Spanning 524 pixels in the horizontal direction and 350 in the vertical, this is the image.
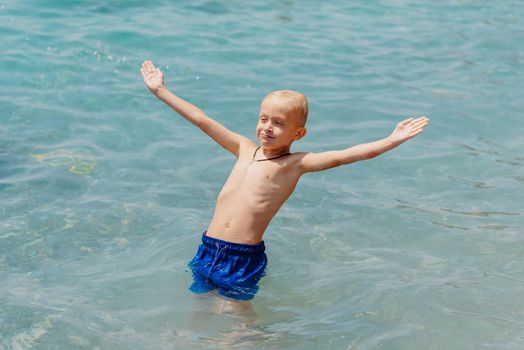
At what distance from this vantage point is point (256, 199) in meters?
4.79

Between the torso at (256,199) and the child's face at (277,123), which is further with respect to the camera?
the torso at (256,199)

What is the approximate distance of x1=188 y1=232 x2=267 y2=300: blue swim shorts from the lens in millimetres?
4762

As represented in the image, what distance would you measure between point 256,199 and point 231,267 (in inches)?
15.8

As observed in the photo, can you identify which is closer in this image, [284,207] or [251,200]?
[251,200]

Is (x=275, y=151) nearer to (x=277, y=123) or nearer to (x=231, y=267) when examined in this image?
(x=277, y=123)

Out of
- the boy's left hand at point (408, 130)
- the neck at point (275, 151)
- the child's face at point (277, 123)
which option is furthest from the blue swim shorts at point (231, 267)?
the boy's left hand at point (408, 130)

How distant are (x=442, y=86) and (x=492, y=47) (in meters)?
2.13

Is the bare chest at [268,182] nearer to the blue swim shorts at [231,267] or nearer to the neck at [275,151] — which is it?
the neck at [275,151]

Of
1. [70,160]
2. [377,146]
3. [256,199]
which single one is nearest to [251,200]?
[256,199]

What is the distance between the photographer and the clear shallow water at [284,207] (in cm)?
478

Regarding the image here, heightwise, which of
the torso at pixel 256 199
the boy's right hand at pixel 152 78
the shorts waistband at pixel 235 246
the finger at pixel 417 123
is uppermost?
the boy's right hand at pixel 152 78

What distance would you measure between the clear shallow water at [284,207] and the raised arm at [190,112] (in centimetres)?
92

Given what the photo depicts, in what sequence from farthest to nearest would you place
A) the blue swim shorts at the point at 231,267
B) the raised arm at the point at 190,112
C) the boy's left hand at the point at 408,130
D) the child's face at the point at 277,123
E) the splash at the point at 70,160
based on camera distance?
the splash at the point at 70,160, the raised arm at the point at 190,112, the blue swim shorts at the point at 231,267, the child's face at the point at 277,123, the boy's left hand at the point at 408,130

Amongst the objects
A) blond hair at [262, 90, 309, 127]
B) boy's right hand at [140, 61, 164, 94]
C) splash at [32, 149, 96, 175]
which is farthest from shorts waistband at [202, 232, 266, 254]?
splash at [32, 149, 96, 175]
